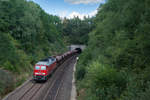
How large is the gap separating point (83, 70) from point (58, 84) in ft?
13.6

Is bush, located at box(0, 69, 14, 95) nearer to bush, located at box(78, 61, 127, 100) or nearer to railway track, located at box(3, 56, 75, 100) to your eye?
railway track, located at box(3, 56, 75, 100)

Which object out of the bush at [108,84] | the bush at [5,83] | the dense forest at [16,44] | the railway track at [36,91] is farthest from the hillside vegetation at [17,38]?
the bush at [108,84]

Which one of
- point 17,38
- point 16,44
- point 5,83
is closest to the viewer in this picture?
point 5,83

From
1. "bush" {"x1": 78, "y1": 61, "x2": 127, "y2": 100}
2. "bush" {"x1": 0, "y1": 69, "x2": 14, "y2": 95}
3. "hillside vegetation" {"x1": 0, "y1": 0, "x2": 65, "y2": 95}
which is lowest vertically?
"bush" {"x1": 0, "y1": 69, "x2": 14, "y2": 95}

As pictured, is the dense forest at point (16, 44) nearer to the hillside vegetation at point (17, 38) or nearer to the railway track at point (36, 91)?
the hillside vegetation at point (17, 38)

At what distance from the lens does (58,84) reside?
766 inches

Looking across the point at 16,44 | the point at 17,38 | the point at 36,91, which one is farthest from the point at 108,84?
the point at 17,38

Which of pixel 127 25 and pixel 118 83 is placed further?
pixel 127 25

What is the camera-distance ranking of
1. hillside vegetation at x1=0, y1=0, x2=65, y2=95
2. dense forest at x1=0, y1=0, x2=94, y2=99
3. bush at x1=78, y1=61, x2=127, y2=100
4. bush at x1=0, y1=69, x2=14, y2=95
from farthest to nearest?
hillside vegetation at x1=0, y1=0, x2=65, y2=95 → dense forest at x1=0, y1=0, x2=94, y2=99 → bush at x1=0, y1=69, x2=14, y2=95 → bush at x1=78, y1=61, x2=127, y2=100

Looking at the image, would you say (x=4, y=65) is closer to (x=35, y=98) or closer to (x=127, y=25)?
(x=35, y=98)

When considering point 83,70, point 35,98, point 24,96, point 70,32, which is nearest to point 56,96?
point 35,98

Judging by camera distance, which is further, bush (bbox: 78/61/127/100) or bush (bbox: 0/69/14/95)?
bush (bbox: 0/69/14/95)

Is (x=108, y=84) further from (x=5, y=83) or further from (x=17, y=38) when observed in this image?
(x=17, y=38)

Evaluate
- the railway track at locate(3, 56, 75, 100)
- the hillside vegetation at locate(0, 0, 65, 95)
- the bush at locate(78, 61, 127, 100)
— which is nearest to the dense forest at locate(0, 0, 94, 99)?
the hillside vegetation at locate(0, 0, 65, 95)
